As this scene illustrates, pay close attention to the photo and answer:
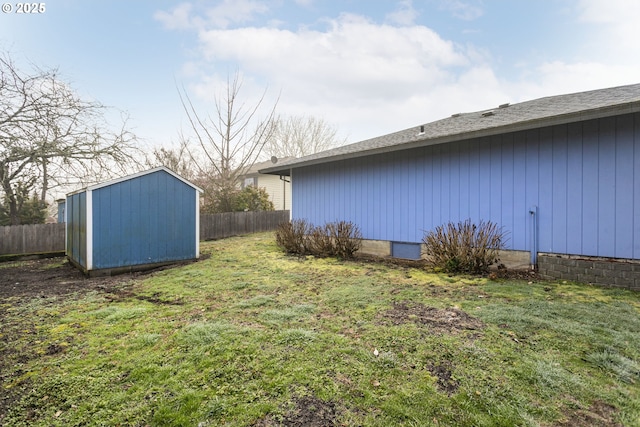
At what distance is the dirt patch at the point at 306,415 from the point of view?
165 cm

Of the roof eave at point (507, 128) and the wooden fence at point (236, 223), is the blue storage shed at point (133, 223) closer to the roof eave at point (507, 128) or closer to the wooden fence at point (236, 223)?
the roof eave at point (507, 128)

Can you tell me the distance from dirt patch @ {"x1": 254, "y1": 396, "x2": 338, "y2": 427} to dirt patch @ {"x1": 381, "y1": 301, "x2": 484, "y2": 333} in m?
1.46

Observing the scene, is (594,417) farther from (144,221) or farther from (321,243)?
(144,221)

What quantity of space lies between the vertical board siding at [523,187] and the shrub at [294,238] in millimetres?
1455

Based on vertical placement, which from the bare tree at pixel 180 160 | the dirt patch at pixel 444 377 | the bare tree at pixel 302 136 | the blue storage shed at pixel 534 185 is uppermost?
the bare tree at pixel 302 136

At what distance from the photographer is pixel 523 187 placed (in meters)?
5.29

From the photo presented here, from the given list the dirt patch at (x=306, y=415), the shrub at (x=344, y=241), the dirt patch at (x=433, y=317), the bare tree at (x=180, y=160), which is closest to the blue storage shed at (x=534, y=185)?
the shrub at (x=344, y=241)

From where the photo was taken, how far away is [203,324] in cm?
304

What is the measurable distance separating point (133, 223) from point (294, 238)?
3720 mm

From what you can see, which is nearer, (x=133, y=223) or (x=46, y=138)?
(x=133, y=223)

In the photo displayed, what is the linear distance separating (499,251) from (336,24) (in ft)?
30.1

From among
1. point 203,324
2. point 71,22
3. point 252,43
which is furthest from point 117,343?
point 252,43

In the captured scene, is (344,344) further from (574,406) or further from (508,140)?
(508,140)

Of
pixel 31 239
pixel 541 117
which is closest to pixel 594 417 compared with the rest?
pixel 541 117
